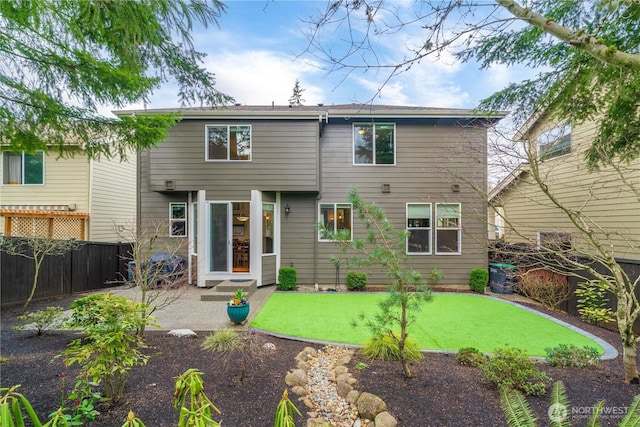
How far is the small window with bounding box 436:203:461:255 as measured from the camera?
9.05 m

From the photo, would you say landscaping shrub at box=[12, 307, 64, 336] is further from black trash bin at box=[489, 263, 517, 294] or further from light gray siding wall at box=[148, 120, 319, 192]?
black trash bin at box=[489, 263, 517, 294]

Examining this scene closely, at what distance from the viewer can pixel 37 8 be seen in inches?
124

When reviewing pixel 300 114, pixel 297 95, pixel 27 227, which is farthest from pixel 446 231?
pixel 297 95

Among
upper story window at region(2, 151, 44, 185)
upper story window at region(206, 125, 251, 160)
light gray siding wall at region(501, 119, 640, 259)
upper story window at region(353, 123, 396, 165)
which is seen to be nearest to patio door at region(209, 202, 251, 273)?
upper story window at region(206, 125, 251, 160)

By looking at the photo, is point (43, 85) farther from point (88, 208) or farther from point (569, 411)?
point (88, 208)

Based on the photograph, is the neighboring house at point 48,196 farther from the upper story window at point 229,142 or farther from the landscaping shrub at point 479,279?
the landscaping shrub at point 479,279

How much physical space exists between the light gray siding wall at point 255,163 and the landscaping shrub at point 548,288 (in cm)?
638

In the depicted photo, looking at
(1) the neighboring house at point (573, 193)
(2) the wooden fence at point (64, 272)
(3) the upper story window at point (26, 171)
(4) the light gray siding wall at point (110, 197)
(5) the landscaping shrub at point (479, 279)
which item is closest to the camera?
(1) the neighboring house at point (573, 193)

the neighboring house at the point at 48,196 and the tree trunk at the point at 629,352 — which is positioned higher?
the neighboring house at the point at 48,196

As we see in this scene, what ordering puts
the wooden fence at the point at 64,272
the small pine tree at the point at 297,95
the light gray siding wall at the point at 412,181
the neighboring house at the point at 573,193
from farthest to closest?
the small pine tree at the point at 297,95 → the light gray siding wall at the point at 412,181 → the wooden fence at the point at 64,272 → the neighboring house at the point at 573,193

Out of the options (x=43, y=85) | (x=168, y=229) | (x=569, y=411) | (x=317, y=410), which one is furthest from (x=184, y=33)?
(x=168, y=229)

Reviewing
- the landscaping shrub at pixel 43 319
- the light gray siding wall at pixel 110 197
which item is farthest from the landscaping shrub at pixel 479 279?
the light gray siding wall at pixel 110 197

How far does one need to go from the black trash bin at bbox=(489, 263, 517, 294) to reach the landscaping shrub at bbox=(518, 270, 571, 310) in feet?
2.96

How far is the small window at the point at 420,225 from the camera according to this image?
9.09 metres
